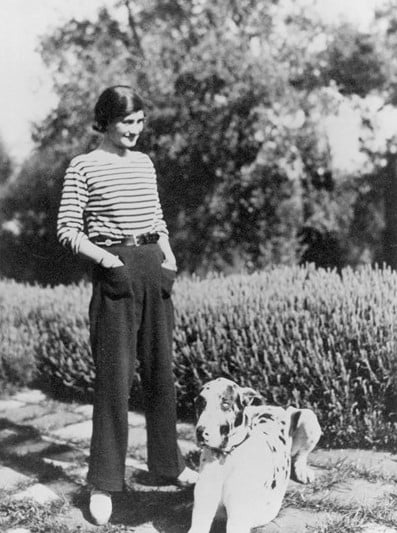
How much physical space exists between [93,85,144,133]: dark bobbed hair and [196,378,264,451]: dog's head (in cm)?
139

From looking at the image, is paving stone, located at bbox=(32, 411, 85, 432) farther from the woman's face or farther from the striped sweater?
the woman's face

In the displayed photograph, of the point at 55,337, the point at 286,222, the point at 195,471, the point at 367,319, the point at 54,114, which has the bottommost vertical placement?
the point at 195,471

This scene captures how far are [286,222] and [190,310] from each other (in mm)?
6311

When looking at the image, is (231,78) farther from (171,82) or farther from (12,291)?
(12,291)

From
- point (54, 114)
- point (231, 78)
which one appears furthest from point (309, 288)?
point (54, 114)

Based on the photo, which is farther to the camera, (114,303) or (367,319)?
→ (367,319)

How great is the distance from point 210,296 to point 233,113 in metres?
6.08

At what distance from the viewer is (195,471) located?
3885 mm

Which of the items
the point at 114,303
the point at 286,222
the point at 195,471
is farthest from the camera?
the point at 286,222

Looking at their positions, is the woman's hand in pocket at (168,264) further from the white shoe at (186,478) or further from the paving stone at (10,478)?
the paving stone at (10,478)

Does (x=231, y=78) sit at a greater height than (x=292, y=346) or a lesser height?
greater

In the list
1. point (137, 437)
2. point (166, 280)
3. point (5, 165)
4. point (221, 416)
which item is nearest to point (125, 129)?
point (166, 280)

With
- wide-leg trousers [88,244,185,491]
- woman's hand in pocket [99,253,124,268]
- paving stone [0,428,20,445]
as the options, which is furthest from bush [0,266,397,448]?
woman's hand in pocket [99,253,124,268]

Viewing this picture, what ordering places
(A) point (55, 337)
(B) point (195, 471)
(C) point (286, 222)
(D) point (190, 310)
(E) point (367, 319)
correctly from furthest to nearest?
(C) point (286, 222) → (A) point (55, 337) → (D) point (190, 310) → (E) point (367, 319) → (B) point (195, 471)
